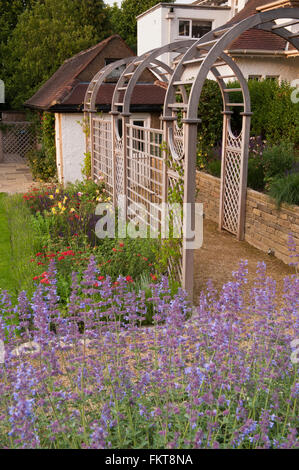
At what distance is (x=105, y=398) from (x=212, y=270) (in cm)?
438

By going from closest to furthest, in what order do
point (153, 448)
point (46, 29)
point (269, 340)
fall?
point (153, 448) → point (269, 340) → point (46, 29)

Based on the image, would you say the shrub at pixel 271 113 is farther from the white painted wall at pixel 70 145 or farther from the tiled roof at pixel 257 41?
the tiled roof at pixel 257 41

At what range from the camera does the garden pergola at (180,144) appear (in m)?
5.29

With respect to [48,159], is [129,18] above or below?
above

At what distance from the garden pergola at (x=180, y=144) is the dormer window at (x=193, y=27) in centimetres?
1312

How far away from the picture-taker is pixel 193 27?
2447 centimetres

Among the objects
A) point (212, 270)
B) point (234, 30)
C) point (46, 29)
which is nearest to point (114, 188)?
point (212, 270)

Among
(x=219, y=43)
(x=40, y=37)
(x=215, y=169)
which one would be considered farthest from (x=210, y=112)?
(x=40, y=37)

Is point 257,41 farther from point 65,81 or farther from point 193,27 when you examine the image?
point 65,81

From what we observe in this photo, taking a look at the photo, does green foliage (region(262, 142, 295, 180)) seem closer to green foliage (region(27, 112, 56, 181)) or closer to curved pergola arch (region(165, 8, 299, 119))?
curved pergola arch (region(165, 8, 299, 119))

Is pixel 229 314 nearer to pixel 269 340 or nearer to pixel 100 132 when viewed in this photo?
pixel 269 340

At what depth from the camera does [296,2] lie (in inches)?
211

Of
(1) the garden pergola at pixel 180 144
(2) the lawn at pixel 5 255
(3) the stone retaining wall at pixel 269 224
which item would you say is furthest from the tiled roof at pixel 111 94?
(3) the stone retaining wall at pixel 269 224

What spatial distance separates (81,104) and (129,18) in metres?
31.8
